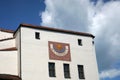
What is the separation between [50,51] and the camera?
3108 centimetres

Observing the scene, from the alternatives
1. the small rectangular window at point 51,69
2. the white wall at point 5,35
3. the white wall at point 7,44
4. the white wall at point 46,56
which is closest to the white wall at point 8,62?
the white wall at point 46,56

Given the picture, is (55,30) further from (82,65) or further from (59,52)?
(82,65)

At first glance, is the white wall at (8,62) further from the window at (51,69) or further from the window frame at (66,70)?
the window frame at (66,70)

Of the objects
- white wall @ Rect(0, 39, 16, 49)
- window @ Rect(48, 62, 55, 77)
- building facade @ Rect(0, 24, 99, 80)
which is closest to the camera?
building facade @ Rect(0, 24, 99, 80)

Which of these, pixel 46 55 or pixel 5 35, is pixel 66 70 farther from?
pixel 5 35

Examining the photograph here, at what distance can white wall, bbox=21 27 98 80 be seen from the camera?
29422 millimetres

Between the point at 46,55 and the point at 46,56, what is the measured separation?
0.12 meters

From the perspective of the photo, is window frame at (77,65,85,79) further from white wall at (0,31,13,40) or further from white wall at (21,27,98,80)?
white wall at (0,31,13,40)

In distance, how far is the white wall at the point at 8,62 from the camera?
28.6 meters

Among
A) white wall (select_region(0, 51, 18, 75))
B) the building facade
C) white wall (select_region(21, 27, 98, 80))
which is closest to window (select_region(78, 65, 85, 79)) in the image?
the building facade

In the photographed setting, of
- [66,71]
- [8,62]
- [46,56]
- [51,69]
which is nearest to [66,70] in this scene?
[66,71]

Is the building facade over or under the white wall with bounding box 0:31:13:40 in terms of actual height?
under

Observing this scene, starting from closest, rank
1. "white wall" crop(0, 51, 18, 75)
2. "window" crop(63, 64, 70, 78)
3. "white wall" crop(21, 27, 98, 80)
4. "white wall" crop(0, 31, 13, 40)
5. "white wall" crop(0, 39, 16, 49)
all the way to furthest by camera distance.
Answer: "white wall" crop(0, 51, 18, 75) < "white wall" crop(21, 27, 98, 80) < "window" crop(63, 64, 70, 78) < "white wall" crop(0, 39, 16, 49) < "white wall" crop(0, 31, 13, 40)

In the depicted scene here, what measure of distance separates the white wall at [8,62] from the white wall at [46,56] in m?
1.18
